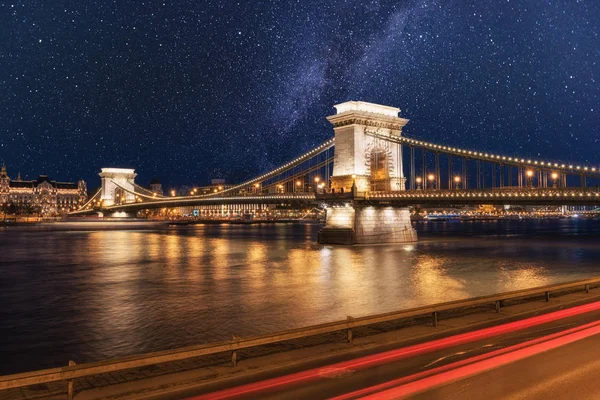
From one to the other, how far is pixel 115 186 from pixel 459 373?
178m

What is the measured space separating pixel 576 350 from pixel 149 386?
8.54 m

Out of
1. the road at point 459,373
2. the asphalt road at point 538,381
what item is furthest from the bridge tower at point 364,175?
the asphalt road at point 538,381

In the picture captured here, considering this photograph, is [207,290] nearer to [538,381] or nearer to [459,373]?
[459,373]

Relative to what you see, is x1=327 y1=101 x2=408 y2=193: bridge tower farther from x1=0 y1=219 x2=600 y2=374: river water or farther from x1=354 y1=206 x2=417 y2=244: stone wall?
x1=0 y1=219 x2=600 y2=374: river water

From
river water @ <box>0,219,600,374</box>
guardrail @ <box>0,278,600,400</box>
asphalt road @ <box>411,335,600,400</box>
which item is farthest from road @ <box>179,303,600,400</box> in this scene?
river water @ <box>0,219,600,374</box>

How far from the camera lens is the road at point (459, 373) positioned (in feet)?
27.9

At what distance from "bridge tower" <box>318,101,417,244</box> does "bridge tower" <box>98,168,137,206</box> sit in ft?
411

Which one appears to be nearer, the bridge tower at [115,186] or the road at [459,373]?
the road at [459,373]

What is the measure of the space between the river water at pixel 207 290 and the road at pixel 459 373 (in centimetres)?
705

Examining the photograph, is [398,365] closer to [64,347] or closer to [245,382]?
[245,382]

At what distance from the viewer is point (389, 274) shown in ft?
109

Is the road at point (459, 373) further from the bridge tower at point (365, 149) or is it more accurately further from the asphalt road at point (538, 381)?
the bridge tower at point (365, 149)

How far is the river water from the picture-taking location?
16.7 meters

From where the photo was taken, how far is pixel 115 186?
6885 inches
